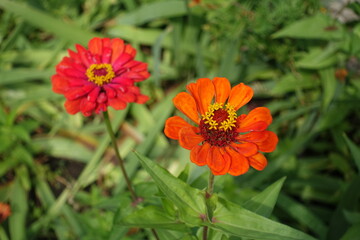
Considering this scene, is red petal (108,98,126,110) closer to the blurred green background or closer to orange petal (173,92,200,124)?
orange petal (173,92,200,124)

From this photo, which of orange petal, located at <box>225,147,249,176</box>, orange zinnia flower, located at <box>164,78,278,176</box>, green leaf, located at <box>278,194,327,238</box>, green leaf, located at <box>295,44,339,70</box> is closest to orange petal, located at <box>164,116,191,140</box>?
orange zinnia flower, located at <box>164,78,278,176</box>

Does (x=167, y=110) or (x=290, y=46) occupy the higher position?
(x=290, y=46)

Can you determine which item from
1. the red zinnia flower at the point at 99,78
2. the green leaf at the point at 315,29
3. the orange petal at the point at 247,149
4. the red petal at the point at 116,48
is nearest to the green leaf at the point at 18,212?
the red zinnia flower at the point at 99,78

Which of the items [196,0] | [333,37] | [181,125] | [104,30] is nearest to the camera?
[181,125]

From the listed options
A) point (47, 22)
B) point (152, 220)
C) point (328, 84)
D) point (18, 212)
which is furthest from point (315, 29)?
point (18, 212)

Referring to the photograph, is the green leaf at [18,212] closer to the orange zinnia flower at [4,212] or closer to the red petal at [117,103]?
the orange zinnia flower at [4,212]

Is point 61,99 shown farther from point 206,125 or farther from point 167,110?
point 206,125

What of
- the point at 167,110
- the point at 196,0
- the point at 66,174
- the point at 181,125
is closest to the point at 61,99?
the point at 66,174
